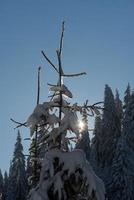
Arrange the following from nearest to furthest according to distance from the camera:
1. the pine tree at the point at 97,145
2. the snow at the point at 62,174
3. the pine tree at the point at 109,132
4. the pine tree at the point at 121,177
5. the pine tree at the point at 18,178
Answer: the snow at the point at 62,174 → the pine tree at the point at 121,177 → the pine tree at the point at 109,132 → the pine tree at the point at 97,145 → the pine tree at the point at 18,178

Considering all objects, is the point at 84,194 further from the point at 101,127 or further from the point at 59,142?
the point at 101,127

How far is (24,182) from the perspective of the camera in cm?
7962

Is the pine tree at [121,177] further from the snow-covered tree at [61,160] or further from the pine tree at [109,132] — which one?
the snow-covered tree at [61,160]

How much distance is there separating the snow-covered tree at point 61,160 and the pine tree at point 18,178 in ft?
220

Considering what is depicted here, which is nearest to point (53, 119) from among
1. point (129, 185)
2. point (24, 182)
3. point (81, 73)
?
point (81, 73)

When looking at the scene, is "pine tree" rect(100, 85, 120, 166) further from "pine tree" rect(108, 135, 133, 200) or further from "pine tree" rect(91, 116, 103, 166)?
"pine tree" rect(108, 135, 133, 200)

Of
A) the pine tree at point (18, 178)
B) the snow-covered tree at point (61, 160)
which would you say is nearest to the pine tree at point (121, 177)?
the pine tree at point (18, 178)

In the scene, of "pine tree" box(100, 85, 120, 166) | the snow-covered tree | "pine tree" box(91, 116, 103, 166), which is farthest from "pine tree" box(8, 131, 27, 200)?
the snow-covered tree

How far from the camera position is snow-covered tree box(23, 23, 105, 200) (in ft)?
30.3

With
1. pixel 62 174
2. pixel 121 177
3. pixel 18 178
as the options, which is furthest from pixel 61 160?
pixel 18 178

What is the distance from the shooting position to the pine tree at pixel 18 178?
7750 cm

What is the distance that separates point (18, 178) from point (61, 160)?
230 ft

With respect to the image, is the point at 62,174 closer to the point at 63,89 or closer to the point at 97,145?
the point at 63,89

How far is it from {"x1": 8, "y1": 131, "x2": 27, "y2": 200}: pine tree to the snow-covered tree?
67.1m
